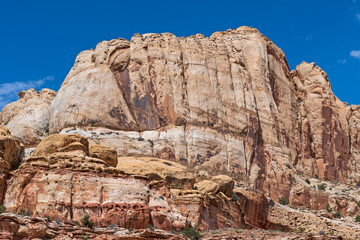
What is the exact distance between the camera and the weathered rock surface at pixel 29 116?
93.7m

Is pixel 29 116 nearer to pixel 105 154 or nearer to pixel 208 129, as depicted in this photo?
pixel 208 129

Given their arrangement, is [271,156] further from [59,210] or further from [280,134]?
[59,210]

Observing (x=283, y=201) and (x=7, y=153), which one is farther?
(x=283, y=201)

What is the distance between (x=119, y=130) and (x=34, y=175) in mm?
33391

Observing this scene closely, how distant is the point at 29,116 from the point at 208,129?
1060 inches

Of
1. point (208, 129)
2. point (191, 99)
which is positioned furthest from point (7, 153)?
point (191, 99)

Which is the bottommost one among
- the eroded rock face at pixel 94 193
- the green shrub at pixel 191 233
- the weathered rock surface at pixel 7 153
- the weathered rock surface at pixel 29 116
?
the green shrub at pixel 191 233

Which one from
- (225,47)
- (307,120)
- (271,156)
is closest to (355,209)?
(271,156)

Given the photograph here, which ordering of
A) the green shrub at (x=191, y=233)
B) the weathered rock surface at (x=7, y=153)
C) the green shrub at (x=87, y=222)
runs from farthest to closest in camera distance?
the weathered rock surface at (x=7, y=153) → the green shrub at (x=191, y=233) → the green shrub at (x=87, y=222)

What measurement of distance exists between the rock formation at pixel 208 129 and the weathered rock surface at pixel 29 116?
219 mm

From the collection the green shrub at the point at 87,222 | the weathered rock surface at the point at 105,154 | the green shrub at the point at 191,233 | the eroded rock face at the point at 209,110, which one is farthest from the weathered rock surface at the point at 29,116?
the green shrub at the point at 191,233

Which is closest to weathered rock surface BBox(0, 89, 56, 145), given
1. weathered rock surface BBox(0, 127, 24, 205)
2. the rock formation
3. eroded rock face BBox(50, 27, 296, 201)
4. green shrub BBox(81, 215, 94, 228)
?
the rock formation

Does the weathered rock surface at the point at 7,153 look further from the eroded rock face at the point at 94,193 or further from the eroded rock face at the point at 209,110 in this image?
the eroded rock face at the point at 209,110

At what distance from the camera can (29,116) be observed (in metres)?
A: 97.1
